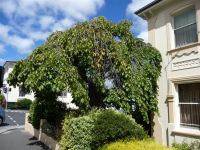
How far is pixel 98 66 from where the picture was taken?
1254 cm

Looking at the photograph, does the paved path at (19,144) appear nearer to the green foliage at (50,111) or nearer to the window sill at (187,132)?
the green foliage at (50,111)

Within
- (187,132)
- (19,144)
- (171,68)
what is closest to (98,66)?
(171,68)

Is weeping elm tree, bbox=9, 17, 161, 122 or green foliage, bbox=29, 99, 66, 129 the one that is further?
green foliage, bbox=29, 99, 66, 129

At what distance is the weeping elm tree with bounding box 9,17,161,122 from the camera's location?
11852mm

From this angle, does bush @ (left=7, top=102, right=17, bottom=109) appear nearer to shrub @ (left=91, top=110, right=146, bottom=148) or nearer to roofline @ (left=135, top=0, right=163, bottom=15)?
roofline @ (left=135, top=0, right=163, bottom=15)

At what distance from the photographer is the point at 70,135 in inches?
419

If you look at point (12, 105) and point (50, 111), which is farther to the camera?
point (12, 105)

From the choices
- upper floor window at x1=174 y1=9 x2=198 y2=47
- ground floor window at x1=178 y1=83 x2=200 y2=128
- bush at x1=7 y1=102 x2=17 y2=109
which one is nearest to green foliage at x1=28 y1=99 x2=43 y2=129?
ground floor window at x1=178 y1=83 x2=200 y2=128

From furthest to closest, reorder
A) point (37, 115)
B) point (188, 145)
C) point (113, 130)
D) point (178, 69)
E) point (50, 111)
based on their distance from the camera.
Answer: point (37, 115) < point (50, 111) < point (178, 69) < point (188, 145) < point (113, 130)

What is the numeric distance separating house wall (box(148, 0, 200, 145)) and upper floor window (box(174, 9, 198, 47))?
0.75 ft

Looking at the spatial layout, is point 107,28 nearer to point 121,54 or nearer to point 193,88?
point 121,54

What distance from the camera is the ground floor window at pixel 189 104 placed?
1188 centimetres

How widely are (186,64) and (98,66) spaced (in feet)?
11.8

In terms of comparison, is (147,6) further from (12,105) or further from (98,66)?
(12,105)
